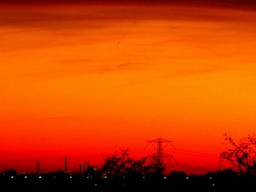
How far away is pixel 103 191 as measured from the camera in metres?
146

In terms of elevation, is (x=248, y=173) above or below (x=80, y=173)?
below

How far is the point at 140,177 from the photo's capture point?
522 feet

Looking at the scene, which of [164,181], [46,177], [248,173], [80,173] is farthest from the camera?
[80,173]

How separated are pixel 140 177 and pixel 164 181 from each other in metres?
8.76

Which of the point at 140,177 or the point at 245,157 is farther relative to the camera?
the point at 140,177

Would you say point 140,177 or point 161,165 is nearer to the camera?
point 140,177

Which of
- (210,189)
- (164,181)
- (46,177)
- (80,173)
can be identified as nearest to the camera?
(210,189)

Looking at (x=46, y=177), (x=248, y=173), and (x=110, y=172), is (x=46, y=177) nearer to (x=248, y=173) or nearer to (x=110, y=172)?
Result: (x=110, y=172)

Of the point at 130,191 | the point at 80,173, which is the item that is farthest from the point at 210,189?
the point at 80,173

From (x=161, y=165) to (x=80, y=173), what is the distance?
12720mm

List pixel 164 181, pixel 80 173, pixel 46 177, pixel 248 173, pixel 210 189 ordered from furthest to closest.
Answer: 1. pixel 80 173
2. pixel 46 177
3. pixel 164 181
4. pixel 210 189
5. pixel 248 173

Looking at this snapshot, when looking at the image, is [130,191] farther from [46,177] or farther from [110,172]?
[110,172]

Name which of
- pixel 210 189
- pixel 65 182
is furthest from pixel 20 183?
pixel 210 189

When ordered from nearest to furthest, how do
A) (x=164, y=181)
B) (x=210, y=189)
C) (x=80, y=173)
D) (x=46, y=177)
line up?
(x=210, y=189)
(x=164, y=181)
(x=46, y=177)
(x=80, y=173)
